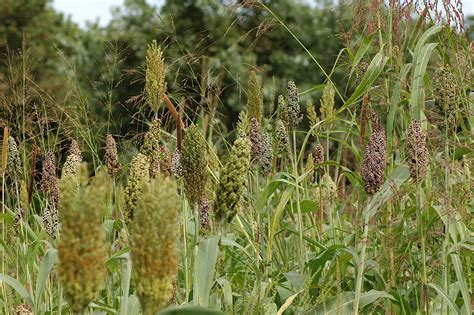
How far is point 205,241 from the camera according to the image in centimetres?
202

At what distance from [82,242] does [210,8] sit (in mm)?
19338

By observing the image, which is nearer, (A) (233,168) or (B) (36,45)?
(A) (233,168)

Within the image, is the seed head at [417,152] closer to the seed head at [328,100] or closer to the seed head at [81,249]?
the seed head at [328,100]

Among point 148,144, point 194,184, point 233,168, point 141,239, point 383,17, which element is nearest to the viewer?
point 141,239

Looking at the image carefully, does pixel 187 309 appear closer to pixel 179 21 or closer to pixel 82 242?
pixel 82 242

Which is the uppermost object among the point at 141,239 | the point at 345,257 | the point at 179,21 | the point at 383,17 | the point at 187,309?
the point at 179,21

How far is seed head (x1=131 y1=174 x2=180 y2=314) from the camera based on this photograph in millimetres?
1275

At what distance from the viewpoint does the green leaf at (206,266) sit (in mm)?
1957

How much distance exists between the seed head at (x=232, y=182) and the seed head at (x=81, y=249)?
60 cm

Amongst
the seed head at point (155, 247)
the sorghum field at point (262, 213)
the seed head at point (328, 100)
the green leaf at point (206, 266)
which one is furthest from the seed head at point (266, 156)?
the seed head at point (155, 247)

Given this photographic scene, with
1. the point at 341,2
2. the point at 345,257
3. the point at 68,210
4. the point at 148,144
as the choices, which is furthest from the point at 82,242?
the point at 341,2

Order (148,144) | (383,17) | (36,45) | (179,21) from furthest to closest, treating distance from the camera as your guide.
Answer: (36,45) → (179,21) → (383,17) → (148,144)

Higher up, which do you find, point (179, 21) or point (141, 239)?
point (179, 21)

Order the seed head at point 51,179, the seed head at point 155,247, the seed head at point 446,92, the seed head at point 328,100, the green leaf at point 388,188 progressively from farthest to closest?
the seed head at point 328,100
the seed head at point 51,179
the seed head at point 446,92
the green leaf at point 388,188
the seed head at point 155,247
